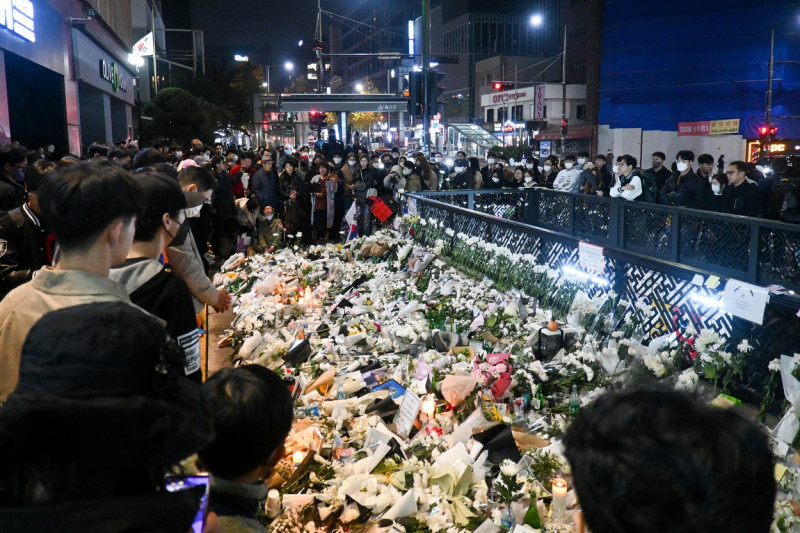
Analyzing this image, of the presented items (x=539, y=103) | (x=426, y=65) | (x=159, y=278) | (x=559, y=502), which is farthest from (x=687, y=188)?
(x=539, y=103)

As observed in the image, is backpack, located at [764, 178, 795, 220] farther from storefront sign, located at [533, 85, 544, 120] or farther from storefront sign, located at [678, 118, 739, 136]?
storefront sign, located at [533, 85, 544, 120]

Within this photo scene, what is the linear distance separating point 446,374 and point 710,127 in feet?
111

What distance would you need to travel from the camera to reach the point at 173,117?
98.8ft

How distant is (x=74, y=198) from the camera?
2176mm

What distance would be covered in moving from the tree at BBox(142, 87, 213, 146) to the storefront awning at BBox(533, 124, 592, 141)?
2560 cm

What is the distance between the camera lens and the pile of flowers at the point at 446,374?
13.4 ft

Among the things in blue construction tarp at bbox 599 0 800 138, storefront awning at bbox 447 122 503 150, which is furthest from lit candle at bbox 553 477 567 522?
Result: storefront awning at bbox 447 122 503 150

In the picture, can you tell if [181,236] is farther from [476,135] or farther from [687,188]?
[476,135]

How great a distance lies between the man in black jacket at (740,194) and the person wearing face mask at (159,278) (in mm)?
8785

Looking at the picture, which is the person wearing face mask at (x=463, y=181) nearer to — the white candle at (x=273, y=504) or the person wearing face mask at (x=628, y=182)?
the person wearing face mask at (x=628, y=182)

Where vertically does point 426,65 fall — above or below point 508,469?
above

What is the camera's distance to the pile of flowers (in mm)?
4070

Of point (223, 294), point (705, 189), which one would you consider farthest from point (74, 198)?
point (705, 189)

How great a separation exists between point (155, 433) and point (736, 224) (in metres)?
9.02
